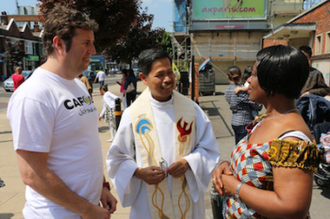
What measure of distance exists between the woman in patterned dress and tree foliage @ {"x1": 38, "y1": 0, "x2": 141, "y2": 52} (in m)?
7.41

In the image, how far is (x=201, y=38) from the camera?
25250 mm

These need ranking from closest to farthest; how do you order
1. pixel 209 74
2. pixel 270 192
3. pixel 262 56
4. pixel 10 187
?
pixel 270 192 → pixel 262 56 → pixel 10 187 → pixel 209 74

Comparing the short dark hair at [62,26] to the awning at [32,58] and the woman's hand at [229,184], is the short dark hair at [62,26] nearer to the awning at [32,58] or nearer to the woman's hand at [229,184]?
the woman's hand at [229,184]

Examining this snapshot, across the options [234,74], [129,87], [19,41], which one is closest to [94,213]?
[234,74]

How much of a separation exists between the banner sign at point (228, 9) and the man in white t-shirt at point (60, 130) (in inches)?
971

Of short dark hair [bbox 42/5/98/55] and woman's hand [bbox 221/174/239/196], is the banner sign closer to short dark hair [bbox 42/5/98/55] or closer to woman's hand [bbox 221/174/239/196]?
short dark hair [bbox 42/5/98/55]

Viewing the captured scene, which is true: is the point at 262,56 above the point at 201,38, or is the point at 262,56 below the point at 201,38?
below

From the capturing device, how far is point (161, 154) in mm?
2234

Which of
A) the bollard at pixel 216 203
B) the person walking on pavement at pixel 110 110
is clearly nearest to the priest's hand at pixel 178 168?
the bollard at pixel 216 203

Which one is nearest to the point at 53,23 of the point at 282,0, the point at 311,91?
the point at 311,91

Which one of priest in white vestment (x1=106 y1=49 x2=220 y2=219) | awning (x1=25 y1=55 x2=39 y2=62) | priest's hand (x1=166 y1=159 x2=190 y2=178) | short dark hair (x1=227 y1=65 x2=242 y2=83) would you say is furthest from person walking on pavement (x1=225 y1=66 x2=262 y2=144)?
awning (x1=25 y1=55 x2=39 y2=62)

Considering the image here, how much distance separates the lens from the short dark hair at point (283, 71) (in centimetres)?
140

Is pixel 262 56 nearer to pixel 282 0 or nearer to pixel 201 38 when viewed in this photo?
pixel 201 38

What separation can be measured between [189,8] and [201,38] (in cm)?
294
